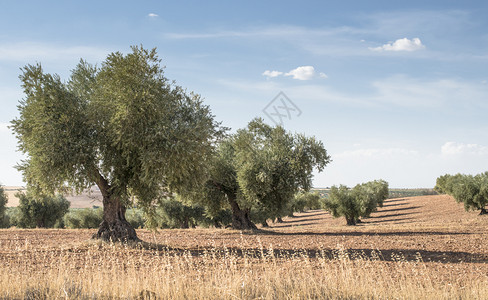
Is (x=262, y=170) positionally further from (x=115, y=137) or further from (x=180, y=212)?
(x=180, y=212)

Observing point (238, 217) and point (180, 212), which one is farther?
point (180, 212)

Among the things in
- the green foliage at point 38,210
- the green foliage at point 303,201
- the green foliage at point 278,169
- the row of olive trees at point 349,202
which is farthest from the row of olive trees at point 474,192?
the green foliage at point 38,210

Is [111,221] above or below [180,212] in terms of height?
above

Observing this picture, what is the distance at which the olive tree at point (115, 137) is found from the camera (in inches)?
632

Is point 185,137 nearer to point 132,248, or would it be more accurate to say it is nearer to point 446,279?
point 132,248

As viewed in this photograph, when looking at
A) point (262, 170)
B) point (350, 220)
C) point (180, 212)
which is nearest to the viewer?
point (262, 170)

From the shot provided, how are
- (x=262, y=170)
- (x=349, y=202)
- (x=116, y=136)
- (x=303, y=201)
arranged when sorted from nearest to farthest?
(x=116, y=136) < (x=262, y=170) < (x=349, y=202) < (x=303, y=201)

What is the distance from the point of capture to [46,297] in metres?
7.89

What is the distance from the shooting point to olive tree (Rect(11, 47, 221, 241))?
16062mm

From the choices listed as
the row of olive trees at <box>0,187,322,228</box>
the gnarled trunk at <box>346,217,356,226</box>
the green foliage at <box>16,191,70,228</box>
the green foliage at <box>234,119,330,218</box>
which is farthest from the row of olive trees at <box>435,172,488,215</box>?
the green foliage at <box>16,191,70,228</box>

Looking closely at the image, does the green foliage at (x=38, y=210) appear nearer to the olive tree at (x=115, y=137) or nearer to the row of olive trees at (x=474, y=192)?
the olive tree at (x=115, y=137)

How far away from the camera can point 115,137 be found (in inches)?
654

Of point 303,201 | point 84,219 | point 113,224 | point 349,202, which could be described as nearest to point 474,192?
point 349,202

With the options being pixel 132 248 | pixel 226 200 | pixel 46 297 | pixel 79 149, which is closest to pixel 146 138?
pixel 79 149
